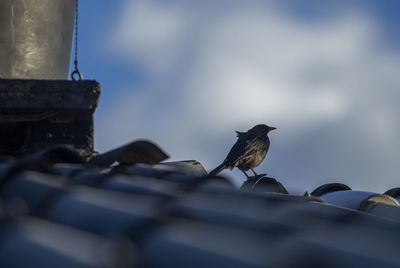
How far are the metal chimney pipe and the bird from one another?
5734 mm

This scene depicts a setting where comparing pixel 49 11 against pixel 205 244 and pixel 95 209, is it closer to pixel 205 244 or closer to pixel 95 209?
pixel 95 209

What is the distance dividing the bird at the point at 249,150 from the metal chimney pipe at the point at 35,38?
5.73 meters

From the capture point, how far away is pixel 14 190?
4.46 feet

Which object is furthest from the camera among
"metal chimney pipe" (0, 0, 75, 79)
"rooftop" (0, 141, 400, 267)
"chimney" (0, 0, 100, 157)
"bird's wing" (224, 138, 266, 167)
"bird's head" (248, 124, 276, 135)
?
"bird's head" (248, 124, 276, 135)

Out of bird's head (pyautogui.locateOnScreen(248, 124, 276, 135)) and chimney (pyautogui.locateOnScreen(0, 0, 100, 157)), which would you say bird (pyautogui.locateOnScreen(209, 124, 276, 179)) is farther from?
chimney (pyautogui.locateOnScreen(0, 0, 100, 157))

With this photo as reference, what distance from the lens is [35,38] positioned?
138 inches

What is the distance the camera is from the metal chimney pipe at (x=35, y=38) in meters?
3.34

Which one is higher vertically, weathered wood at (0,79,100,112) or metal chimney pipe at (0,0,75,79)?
metal chimney pipe at (0,0,75,79)

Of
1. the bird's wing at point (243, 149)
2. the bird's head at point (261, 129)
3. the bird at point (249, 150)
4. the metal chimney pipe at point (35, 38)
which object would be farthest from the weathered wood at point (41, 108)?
the bird's head at point (261, 129)

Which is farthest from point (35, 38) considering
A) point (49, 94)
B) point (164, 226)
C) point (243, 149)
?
point (243, 149)

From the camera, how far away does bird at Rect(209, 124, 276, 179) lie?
30.7 feet

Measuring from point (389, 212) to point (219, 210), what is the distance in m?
1.66

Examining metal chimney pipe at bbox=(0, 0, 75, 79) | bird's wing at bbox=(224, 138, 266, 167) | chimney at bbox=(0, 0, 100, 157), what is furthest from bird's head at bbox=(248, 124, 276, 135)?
chimney at bbox=(0, 0, 100, 157)

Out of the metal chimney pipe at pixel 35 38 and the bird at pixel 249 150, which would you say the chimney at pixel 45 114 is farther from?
the bird at pixel 249 150
